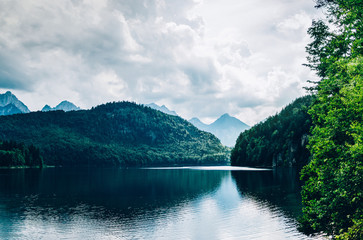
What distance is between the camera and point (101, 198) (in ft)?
258

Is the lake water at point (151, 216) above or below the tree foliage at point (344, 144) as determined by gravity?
below

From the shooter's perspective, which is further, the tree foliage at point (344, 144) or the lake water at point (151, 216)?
the lake water at point (151, 216)

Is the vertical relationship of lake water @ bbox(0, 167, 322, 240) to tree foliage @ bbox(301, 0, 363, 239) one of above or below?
below

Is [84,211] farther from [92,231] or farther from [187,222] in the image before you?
[187,222]

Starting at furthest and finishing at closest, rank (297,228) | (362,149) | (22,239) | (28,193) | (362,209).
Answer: (28,193) → (297,228) → (22,239) → (362,209) → (362,149)

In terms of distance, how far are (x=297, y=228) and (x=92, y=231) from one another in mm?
30890

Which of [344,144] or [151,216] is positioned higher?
[344,144]

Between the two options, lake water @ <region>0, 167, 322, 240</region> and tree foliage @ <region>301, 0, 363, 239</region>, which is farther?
lake water @ <region>0, 167, 322, 240</region>

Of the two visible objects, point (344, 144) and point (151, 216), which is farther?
point (151, 216)

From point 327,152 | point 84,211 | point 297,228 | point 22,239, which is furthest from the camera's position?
point 84,211

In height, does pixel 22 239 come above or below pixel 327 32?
below

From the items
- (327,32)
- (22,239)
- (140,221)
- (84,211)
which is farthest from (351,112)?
(84,211)

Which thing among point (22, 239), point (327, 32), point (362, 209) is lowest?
point (22, 239)

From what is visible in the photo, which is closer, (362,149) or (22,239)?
(362,149)
